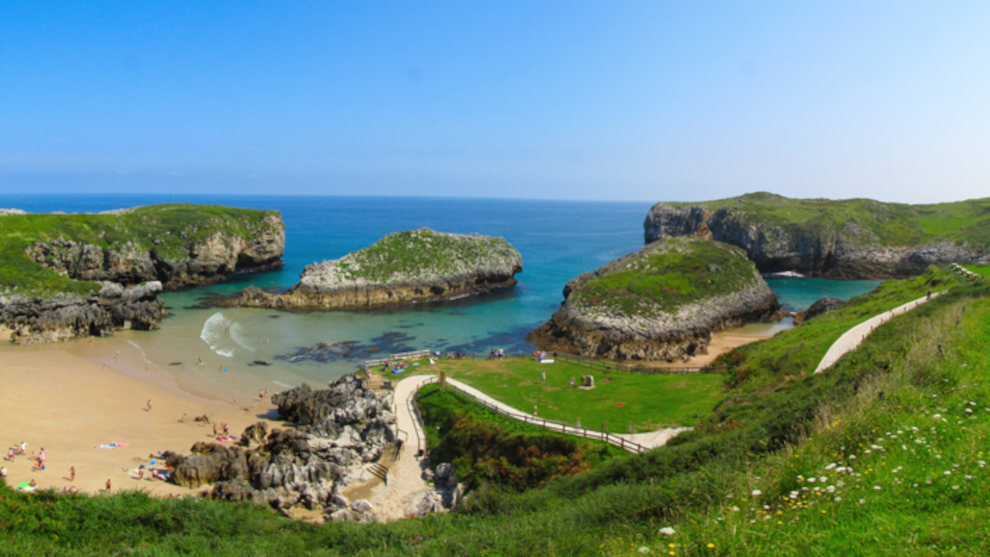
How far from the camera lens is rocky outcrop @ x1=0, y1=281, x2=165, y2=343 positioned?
50.4 metres

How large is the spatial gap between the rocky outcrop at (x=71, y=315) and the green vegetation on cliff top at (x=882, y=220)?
98.4m

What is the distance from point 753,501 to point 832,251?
100364mm

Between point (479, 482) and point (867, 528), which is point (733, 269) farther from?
point (867, 528)

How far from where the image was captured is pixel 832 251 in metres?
94.8

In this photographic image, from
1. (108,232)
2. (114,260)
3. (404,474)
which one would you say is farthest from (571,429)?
(108,232)

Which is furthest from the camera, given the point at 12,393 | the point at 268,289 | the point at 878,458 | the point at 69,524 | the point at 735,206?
the point at 735,206

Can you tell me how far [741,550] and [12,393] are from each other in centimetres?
4481

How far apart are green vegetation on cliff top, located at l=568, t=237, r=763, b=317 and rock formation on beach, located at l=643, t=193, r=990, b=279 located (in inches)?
1422

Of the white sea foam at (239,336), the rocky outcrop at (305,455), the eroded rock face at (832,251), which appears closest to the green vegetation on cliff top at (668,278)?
the rocky outcrop at (305,455)

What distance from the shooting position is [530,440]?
80.9 feet

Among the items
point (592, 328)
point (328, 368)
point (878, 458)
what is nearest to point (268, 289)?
point (328, 368)

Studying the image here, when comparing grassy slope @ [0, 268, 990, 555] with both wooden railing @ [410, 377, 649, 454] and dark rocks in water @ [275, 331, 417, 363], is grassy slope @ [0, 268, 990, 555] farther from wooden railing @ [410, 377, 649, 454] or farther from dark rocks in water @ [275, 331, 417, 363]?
dark rocks in water @ [275, 331, 417, 363]

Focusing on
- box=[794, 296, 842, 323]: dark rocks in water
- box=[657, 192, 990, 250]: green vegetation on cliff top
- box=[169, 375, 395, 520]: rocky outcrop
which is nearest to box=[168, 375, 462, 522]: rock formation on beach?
box=[169, 375, 395, 520]: rocky outcrop

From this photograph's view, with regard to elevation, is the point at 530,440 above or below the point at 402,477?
above
